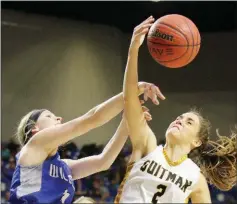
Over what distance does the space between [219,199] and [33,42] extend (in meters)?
3.26

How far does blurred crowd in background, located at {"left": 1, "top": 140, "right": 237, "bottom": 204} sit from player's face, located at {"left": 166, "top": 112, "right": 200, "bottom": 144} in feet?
14.0

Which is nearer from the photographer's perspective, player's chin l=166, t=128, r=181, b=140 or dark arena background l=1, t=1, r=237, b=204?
player's chin l=166, t=128, r=181, b=140

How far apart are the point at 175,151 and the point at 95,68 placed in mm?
5075

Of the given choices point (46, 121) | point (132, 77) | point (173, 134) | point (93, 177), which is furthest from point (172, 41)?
point (93, 177)

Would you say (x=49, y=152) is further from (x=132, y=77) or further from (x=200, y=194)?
(x=200, y=194)

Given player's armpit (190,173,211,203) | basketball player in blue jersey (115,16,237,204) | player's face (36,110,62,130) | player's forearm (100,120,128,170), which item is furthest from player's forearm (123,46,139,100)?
player's face (36,110,62,130)

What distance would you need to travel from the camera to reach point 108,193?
7156 mm

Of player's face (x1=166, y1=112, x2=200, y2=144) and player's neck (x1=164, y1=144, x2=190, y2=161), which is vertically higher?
player's face (x1=166, y1=112, x2=200, y2=144)

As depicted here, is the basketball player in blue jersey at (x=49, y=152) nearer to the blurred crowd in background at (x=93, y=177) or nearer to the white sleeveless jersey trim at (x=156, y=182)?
the white sleeveless jersey trim at (x=156, y=182)

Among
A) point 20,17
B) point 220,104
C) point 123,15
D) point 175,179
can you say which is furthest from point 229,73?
point 175,179

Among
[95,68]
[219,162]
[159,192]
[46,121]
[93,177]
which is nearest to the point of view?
[159,192]

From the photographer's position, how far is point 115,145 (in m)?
3.22

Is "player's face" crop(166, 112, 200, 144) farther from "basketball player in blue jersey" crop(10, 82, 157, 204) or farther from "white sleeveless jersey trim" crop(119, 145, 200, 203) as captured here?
"basketball player in blue jersey" crop(10, 82, 157, 204)

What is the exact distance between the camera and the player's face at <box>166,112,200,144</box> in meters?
2.66
